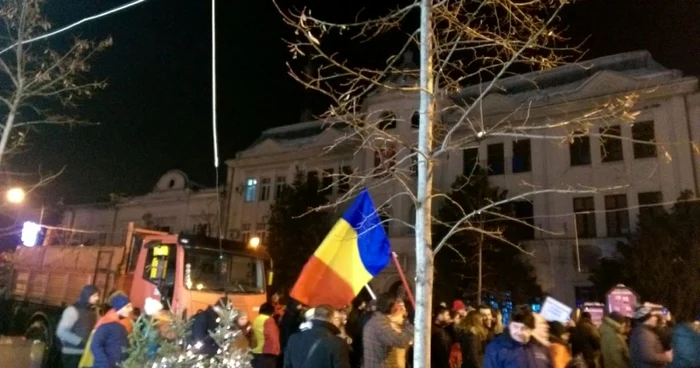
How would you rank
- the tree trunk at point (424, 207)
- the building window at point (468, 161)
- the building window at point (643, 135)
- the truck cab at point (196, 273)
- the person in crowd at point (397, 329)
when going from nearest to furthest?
the tree trunk at point (424, 207), the person in crowd at point (397, 329), the truck cab at point (196, 273), the building window at point (643, 135), the building window at point (468, 161)

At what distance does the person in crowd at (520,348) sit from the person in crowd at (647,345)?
1.86 m

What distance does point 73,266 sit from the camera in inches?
536

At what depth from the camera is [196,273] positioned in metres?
10.2

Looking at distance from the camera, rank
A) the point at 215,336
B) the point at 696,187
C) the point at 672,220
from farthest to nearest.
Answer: the point at 696,187 < the point at 672,220 < the point at 215,336

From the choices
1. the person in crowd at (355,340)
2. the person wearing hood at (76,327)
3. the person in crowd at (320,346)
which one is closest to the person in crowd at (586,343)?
the person in crowd at (355,340)

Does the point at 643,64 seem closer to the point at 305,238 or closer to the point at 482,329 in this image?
the point at 305,238

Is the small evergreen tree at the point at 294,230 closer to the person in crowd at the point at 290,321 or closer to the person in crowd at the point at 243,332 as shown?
the person in crowd at the point at 290,321

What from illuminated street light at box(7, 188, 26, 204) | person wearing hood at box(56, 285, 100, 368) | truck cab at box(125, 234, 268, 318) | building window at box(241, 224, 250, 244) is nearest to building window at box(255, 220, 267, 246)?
building window at box(241, 224, 250, 244)

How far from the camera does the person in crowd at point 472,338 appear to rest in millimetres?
8367

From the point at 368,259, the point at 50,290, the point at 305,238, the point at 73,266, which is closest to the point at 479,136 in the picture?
the point at 368,259

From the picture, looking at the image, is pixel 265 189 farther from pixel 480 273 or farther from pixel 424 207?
pixel 424 207

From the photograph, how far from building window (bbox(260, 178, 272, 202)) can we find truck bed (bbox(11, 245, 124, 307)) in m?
16.1

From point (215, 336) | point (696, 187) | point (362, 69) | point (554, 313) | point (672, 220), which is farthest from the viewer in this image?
point (696, 187)

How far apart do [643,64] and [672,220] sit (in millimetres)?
7858
